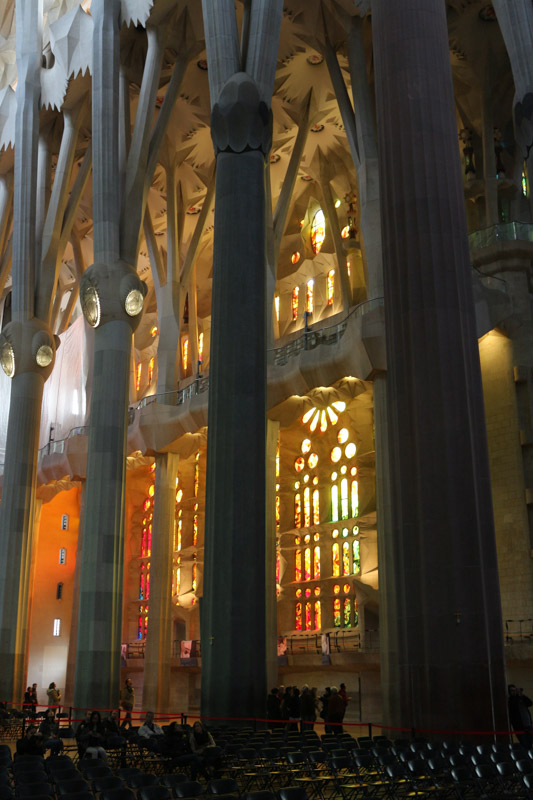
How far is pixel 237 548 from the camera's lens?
13312 mm

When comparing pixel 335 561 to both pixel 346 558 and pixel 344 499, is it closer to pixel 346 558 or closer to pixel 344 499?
pixel 346 558

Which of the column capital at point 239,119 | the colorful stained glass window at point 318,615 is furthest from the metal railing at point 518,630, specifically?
A: the column capital at point 239,119

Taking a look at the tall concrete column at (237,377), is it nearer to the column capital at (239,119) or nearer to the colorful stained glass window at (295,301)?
the column capital at (239,119)

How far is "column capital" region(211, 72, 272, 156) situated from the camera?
15.6m

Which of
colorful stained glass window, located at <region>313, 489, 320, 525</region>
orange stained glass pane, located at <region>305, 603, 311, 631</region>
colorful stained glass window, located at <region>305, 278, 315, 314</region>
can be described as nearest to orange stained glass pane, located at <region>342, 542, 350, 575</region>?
colorful stained glass window, located at <region>313, 489, 320, 525</region>

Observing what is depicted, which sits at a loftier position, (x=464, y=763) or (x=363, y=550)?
(x=363, y=550)

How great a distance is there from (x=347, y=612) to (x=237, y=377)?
49.4ft

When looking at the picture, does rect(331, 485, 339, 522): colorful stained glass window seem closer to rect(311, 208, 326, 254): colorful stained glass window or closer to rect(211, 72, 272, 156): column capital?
rect(311, 208, 326, 254): colorful stained glass window

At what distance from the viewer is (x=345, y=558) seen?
91.3 ft

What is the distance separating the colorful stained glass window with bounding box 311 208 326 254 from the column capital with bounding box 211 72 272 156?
57.8ft

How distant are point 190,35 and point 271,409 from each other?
38.7ft

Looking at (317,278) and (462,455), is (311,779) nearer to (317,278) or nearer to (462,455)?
(462,455)

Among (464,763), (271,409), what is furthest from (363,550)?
(464,763)

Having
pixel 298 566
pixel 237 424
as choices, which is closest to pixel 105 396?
pixel 237 424
